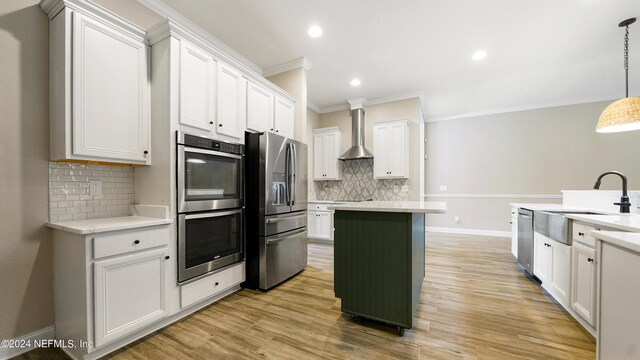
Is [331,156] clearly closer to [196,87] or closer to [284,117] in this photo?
[284,117]

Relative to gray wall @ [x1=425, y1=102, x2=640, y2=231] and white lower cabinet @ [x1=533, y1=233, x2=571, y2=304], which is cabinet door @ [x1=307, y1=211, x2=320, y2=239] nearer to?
gray wall @ [x1=425, y1=102, x2=640, y2=231]

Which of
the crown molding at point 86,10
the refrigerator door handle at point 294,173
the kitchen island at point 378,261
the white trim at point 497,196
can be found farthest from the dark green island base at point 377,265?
the white trim at point 497,196

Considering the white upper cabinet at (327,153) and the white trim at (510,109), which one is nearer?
the white trim at (510,109)

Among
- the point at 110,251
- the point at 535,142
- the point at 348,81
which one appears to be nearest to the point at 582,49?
the point at 535,142

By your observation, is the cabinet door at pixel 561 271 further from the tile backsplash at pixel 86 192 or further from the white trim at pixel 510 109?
the white trim at pixel 510 109

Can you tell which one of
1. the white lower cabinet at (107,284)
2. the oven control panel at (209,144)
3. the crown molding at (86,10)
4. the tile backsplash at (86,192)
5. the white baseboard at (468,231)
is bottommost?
the white baseboard at (468,231)

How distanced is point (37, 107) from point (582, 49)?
5.81m

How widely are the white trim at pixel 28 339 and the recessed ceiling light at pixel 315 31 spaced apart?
11.7ft

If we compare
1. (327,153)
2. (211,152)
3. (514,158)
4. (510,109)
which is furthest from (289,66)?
(514,158)

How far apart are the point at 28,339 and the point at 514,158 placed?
7.62 m

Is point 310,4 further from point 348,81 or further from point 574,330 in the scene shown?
point 574,330

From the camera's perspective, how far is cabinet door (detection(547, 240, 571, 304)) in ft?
6.96

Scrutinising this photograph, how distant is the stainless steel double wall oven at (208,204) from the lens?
204 cm

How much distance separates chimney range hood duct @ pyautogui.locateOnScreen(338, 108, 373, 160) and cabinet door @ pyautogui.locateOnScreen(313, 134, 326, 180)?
470mm
